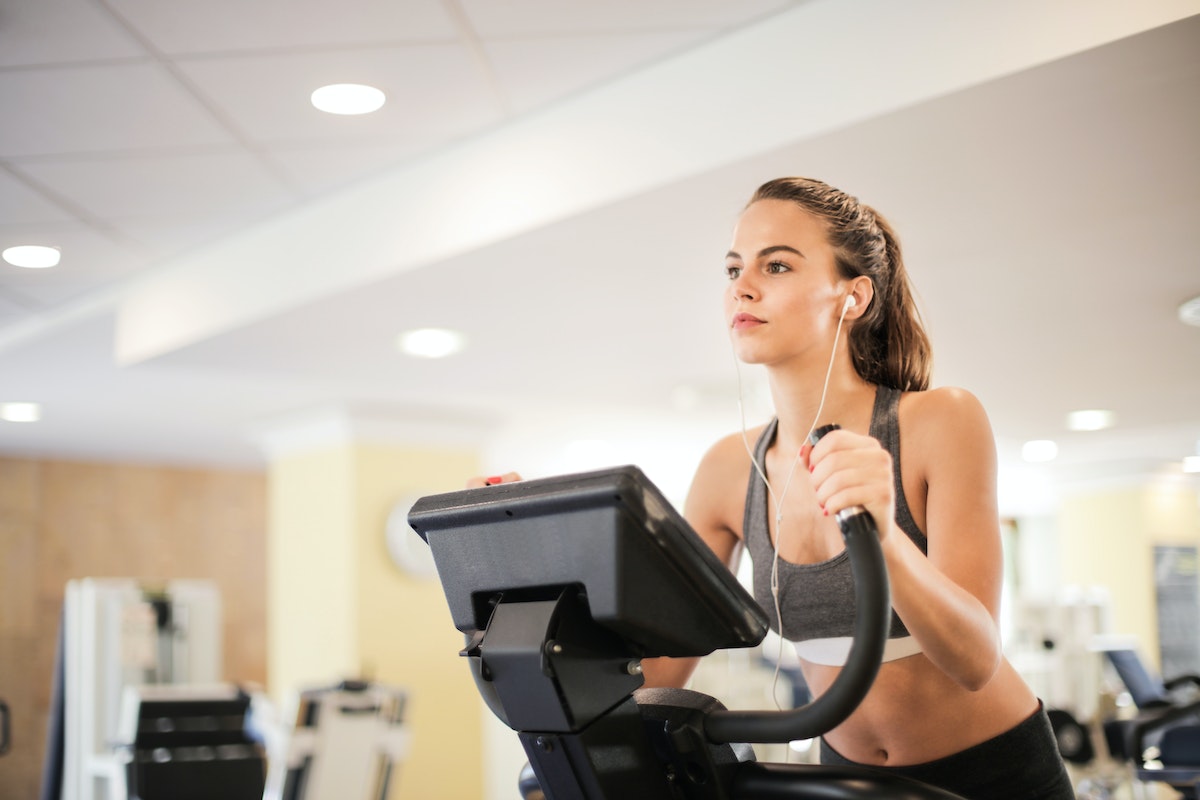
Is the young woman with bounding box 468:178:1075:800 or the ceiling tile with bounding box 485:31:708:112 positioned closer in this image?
the young woman with bounding box 468:178:1075:800

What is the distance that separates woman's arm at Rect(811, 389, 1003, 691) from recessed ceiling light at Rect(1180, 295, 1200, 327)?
3.09 meters

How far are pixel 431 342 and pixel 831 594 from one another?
3091mm

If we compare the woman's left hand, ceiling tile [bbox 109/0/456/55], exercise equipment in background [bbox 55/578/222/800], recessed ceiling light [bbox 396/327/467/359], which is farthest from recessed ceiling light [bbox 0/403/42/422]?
the woman's left hand

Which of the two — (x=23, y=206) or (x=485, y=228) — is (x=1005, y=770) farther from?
(x=23, y=206)

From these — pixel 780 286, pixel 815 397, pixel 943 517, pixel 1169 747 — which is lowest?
pixel 1169 747

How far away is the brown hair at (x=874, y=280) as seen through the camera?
1.17 m

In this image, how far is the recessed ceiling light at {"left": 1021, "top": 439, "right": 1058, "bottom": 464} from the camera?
7.28m

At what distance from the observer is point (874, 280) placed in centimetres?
122

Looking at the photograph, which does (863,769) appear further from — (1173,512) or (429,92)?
(1173,512)

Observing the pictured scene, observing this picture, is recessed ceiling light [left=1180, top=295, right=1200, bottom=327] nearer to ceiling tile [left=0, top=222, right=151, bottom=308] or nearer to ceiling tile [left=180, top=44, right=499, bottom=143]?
ceiling tile [left=180, top=44, right=499, bottom=143]

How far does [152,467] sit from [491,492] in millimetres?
7578

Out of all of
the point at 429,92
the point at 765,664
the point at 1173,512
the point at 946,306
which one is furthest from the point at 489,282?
the point at 1173,512

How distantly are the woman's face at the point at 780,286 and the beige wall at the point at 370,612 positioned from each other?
15.2ft

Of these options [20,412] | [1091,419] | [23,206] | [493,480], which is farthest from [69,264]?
[1091,419]
